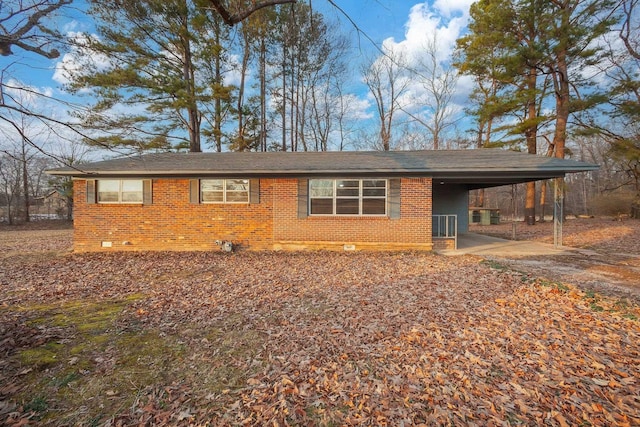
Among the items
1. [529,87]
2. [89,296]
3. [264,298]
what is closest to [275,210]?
[264,298]

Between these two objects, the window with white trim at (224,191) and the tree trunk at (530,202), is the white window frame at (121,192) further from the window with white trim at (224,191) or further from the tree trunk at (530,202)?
the tree trunk at (530,202)

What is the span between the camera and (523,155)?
9688 millimetres

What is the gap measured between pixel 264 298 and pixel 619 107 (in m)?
20.0

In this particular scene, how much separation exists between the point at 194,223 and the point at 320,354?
7.90 metres

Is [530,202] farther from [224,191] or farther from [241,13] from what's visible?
[241,13]

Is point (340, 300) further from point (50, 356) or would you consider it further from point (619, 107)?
point (619, 107)

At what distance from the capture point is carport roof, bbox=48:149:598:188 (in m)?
8.36

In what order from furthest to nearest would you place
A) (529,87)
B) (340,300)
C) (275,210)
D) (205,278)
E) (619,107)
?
(529,87), (619,107), (275,210), (205,278), (340,300)

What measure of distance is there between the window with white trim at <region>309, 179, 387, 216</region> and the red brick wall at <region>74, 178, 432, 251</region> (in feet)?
1.41

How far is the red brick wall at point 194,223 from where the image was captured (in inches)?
365

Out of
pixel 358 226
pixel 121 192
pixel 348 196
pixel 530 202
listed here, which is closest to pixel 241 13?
pixel 348 196

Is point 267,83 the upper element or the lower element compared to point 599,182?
upper

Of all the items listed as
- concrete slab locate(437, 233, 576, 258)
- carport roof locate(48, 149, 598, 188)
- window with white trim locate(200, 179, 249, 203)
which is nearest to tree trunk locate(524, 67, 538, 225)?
carport roof locate(48, 149, 598, 188)

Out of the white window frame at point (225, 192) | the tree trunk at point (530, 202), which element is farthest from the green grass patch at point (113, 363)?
the tree trunk at point (530, 202)
